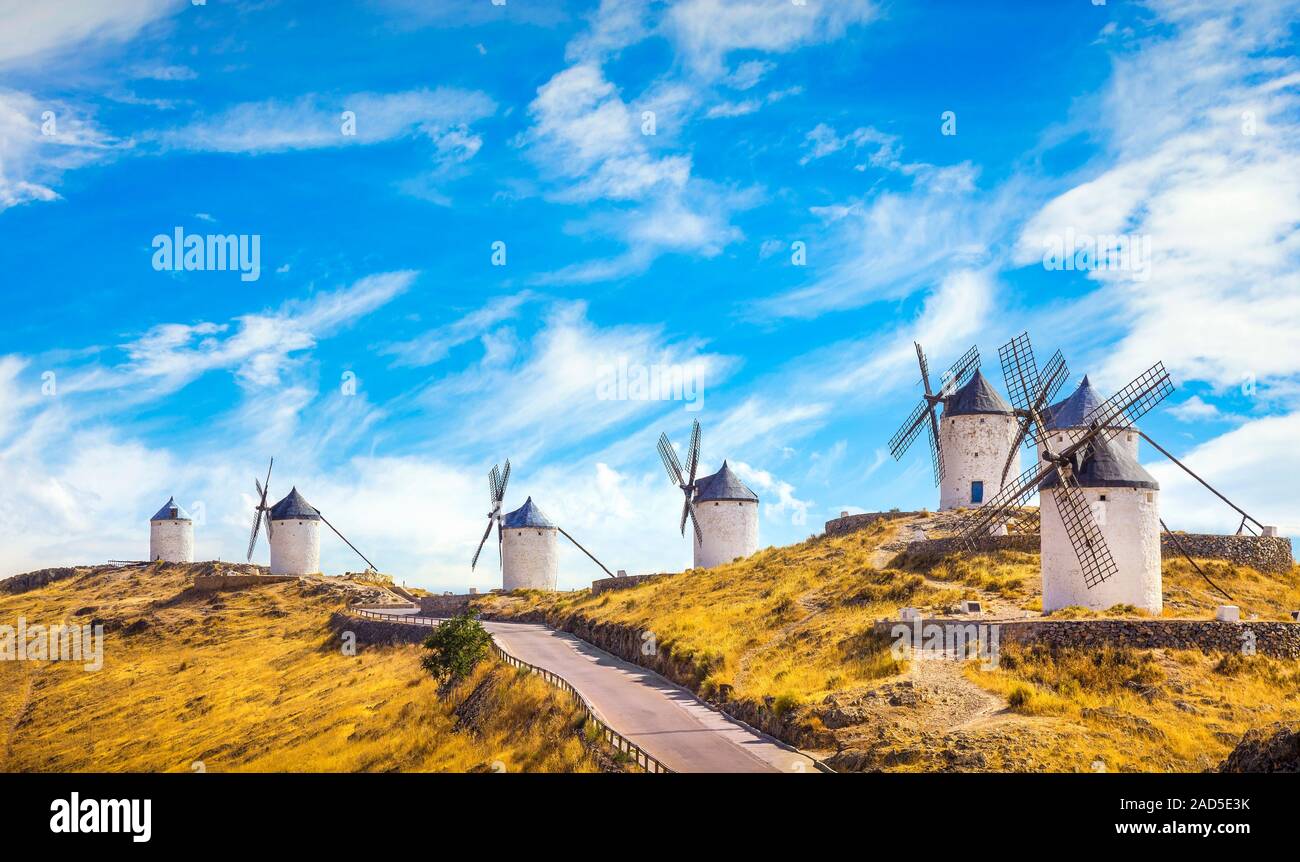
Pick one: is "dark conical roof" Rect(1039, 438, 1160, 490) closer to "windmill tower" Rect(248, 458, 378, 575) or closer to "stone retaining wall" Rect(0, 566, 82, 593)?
"windmill tower" Rect(248, 458, 378, 575)

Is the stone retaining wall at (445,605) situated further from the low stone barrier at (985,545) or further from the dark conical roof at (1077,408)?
the dark conical roof at (1077,408)

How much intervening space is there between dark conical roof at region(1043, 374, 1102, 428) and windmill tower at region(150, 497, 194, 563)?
2919 inches

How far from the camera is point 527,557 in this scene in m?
67.9

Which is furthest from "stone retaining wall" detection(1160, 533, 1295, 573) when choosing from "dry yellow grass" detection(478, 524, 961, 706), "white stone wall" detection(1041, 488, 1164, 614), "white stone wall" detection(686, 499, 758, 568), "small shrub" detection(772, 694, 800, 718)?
"white stone wall" detection(686, 499, 758, 568)

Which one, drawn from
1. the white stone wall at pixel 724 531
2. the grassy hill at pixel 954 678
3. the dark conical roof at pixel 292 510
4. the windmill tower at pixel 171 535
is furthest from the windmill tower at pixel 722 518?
the windmill tower at pixel 171 535

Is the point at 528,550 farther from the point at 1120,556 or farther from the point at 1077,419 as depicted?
the point at 1120,556

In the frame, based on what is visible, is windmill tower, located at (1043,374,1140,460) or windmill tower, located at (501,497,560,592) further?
windmill tower, located at (501,497,560,592)

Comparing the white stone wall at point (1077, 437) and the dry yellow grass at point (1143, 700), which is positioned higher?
the white stone wall at point (1077, 437)

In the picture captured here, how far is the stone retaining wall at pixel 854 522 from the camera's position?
173 feet

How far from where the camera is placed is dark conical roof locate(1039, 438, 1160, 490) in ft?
105

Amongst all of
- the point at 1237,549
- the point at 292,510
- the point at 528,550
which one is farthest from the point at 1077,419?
the point at 292,510

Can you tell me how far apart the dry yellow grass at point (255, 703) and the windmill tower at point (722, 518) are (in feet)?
64.3
